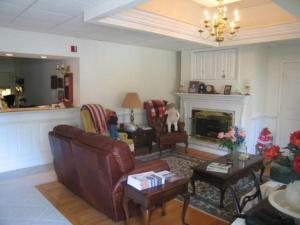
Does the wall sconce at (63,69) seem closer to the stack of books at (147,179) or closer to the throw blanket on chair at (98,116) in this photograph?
the throw blanket on chair at (98,116)

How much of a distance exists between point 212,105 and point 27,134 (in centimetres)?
392

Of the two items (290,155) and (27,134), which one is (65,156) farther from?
(290,155)

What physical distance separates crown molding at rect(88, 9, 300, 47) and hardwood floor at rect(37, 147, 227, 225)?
2.38m

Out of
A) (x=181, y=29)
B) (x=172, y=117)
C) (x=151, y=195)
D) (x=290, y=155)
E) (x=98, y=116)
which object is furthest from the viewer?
(x=172, y=117)

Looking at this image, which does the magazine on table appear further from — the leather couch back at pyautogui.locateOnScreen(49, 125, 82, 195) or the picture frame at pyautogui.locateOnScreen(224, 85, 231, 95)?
the picture frame at pyautogui.locateOnScreen(224, 85, 231, 95)

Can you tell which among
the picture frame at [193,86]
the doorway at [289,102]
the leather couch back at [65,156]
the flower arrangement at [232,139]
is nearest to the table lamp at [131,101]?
the picture frame at [193,86]

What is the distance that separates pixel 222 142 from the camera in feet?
12.1

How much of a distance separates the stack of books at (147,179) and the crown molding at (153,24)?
2.03 metres

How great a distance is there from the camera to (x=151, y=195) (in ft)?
7.57

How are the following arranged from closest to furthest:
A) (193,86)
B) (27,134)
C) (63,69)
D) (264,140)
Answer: (27,134), (264,140), (63,69), (193,86)

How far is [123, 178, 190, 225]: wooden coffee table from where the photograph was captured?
2322 millimetres

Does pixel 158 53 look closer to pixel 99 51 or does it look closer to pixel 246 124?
pixel 99 51

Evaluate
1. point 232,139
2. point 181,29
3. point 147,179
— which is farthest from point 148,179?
point 181,29

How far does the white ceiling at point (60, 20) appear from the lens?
115 inches
